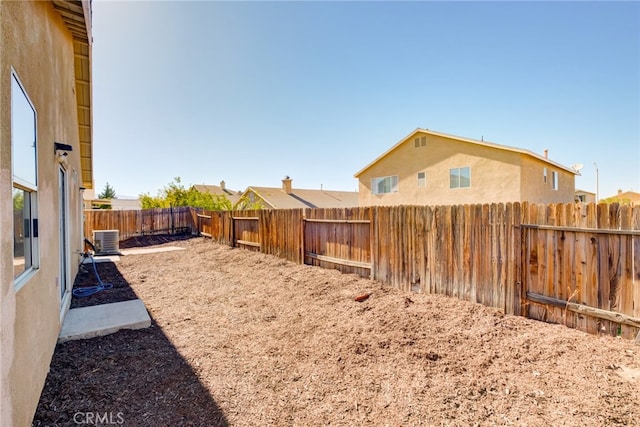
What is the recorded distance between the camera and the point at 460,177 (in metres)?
15.1

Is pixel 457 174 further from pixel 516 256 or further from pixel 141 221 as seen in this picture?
pixel 141 221

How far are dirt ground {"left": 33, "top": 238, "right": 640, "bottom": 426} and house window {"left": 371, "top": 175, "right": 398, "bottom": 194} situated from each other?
1323 cm

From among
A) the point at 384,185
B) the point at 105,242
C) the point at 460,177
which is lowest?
the point at 105,242

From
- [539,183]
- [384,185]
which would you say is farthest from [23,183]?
[539,183]

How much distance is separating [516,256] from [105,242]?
13.8 metres

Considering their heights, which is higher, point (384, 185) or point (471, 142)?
point (471, 142)

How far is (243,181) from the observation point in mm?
42969

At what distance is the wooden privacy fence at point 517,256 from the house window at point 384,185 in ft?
38.2

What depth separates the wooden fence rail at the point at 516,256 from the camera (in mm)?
3225

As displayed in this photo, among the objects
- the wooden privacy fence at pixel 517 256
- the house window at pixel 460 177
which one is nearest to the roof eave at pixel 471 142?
the house window at pixel 460 177

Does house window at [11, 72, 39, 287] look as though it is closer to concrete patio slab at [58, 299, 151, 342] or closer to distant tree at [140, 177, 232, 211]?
concrete patio slab at [58, 299, 151, 342]

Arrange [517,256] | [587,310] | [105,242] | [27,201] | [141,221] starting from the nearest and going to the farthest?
[27,201]
[587,310]
[517,256]
[105,242]
[141,221]

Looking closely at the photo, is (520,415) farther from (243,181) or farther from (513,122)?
(243,181)

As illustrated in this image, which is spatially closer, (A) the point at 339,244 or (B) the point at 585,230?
(B) the point at 585,230
